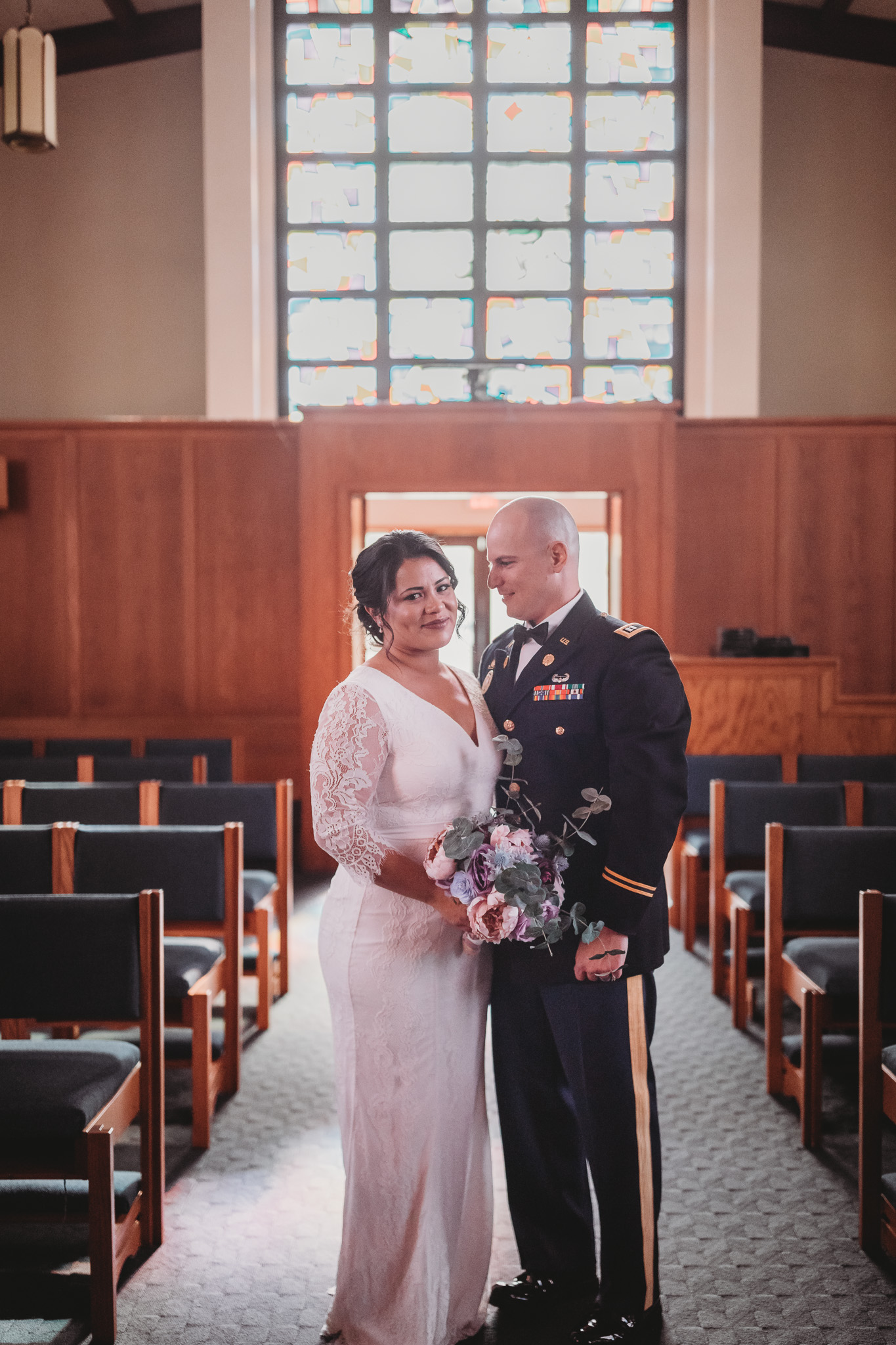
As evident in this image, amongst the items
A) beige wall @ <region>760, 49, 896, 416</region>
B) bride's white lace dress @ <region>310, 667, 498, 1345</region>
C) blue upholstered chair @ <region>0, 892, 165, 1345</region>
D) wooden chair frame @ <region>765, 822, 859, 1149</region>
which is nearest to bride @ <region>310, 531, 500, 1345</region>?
bride's white lace dress @ <region>310, 667, 498, 1345</region>

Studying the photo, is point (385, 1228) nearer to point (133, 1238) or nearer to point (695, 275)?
point (133, 1238)

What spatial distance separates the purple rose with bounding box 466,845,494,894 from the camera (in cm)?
177

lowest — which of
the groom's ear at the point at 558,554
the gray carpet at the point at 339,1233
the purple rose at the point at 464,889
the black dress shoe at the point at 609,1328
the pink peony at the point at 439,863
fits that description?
the gray carpet at the point at 339,1233

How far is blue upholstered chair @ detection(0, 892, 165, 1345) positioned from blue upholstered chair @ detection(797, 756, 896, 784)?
3393mm

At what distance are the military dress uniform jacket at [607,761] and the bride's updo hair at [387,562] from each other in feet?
0.97

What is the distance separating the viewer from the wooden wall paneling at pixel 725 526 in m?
7.58

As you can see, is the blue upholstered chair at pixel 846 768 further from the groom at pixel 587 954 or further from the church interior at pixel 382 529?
the groom at pixel 587 954

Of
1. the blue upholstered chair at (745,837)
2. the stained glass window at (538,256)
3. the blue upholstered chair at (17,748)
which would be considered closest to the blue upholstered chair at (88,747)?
the blue upholstered chair at (17,748)

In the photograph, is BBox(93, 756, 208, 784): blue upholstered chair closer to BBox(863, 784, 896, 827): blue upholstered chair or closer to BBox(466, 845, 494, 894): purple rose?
BBox(863, 784, 896, 827): blue upholstered chair

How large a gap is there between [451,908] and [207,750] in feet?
14.0

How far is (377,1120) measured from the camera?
6.61ft

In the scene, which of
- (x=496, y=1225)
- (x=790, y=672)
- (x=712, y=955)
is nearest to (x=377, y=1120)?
(x=496, y=1225)

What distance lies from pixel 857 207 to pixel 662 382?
2.40m

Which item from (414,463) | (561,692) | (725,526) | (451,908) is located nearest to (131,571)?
(414,463)
